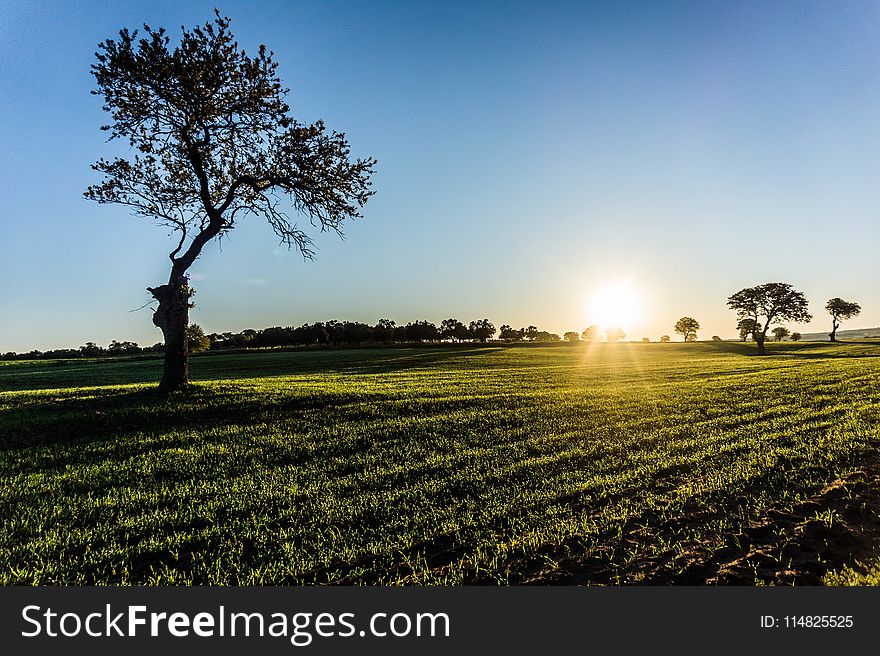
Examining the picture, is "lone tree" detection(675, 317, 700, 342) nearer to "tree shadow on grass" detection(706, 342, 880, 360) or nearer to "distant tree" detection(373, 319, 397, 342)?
"tree shadow on grass" detection(706, 342, 880, 360)

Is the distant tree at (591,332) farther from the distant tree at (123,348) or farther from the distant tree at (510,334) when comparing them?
the distant tree at (123,348)

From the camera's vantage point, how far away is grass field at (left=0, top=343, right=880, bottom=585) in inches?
189

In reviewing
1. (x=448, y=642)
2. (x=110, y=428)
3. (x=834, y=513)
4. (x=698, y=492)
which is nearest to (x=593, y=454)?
(x=698, y=492)

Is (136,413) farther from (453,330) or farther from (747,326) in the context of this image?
(453,330)

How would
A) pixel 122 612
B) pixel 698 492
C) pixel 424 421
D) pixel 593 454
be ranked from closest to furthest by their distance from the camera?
pixel 122 612 < pixel 698 492 < pixel 593 454 < pixel 424 421

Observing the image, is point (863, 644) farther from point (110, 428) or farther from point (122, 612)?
point (110, 428)

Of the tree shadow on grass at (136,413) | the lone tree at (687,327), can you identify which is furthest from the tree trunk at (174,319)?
the lone tree at (687,327)

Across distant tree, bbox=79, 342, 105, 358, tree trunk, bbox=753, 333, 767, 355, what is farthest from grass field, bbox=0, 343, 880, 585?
distant tree, bbox=79, 342, 105, 358

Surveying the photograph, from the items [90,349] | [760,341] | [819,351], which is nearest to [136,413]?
[819,351]

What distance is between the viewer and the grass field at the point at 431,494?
15.8ft

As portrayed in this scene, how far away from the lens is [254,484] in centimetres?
757

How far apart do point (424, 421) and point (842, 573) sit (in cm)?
948

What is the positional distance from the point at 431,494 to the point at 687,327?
154491mm

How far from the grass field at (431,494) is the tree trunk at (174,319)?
3325 millimetres
